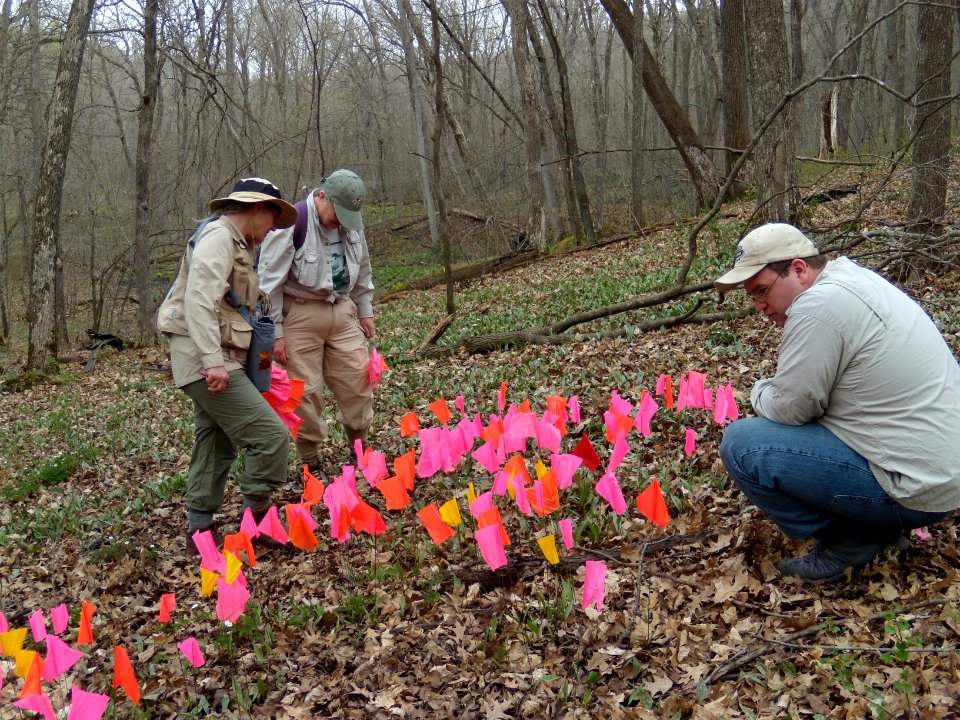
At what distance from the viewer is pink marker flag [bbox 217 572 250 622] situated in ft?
11.3

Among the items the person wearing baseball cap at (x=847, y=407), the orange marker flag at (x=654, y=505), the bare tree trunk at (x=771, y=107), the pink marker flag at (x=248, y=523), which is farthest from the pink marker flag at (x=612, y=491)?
the bare tree trunk at (x=771, y=107)

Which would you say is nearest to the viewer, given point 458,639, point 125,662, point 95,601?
point 125,662

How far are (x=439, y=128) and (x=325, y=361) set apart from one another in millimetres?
5850

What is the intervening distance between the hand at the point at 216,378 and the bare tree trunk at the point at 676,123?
39.6 ft

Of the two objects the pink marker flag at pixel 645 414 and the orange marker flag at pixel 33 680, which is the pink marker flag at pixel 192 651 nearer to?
the orange marker flag at pixel 33 680

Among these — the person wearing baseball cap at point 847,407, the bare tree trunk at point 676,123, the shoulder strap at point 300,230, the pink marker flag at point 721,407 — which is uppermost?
the bare tree trunk at point 676,123

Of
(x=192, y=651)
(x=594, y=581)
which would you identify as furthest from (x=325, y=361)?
(x=594, y=581)

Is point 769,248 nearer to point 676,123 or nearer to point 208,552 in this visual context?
point 208,552

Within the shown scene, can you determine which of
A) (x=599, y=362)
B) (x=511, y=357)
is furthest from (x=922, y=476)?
(x=511, y=357)

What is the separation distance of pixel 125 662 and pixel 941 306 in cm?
637

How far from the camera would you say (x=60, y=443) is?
8.22 metres

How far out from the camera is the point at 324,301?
16.1 ft

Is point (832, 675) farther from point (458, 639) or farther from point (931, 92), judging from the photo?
point (931, 92)

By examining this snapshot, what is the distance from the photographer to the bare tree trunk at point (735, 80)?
1439 centimetres
